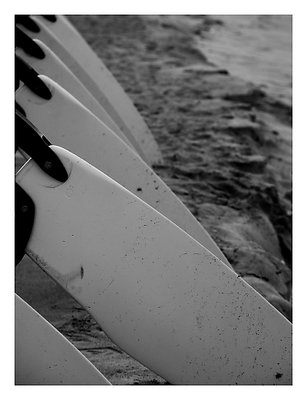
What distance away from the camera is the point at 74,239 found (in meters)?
1.69

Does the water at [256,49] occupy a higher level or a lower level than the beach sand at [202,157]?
lower

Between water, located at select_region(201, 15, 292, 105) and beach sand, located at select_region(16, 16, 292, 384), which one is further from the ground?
beach sand, located at select_region(16, 16, 292, 384)

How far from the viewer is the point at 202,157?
3713mm

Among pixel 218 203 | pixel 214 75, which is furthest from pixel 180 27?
pixel 218 203

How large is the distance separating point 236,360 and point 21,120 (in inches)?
29.1

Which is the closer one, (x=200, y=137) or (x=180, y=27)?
(x=200, y=137)

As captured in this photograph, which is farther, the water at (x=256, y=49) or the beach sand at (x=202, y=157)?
the water at (x=256, y=49)

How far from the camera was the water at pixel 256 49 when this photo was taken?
568 cm

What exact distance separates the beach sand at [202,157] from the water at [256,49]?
0.15 metres

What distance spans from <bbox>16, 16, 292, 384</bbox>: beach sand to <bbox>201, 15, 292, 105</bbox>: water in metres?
0.15

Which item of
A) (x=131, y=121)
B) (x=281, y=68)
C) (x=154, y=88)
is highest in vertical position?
(x=131, y=121)

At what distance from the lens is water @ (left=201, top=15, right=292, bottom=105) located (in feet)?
18.6

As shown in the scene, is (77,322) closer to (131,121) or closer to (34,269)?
(34,269)

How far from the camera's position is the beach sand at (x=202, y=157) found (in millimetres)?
2342
